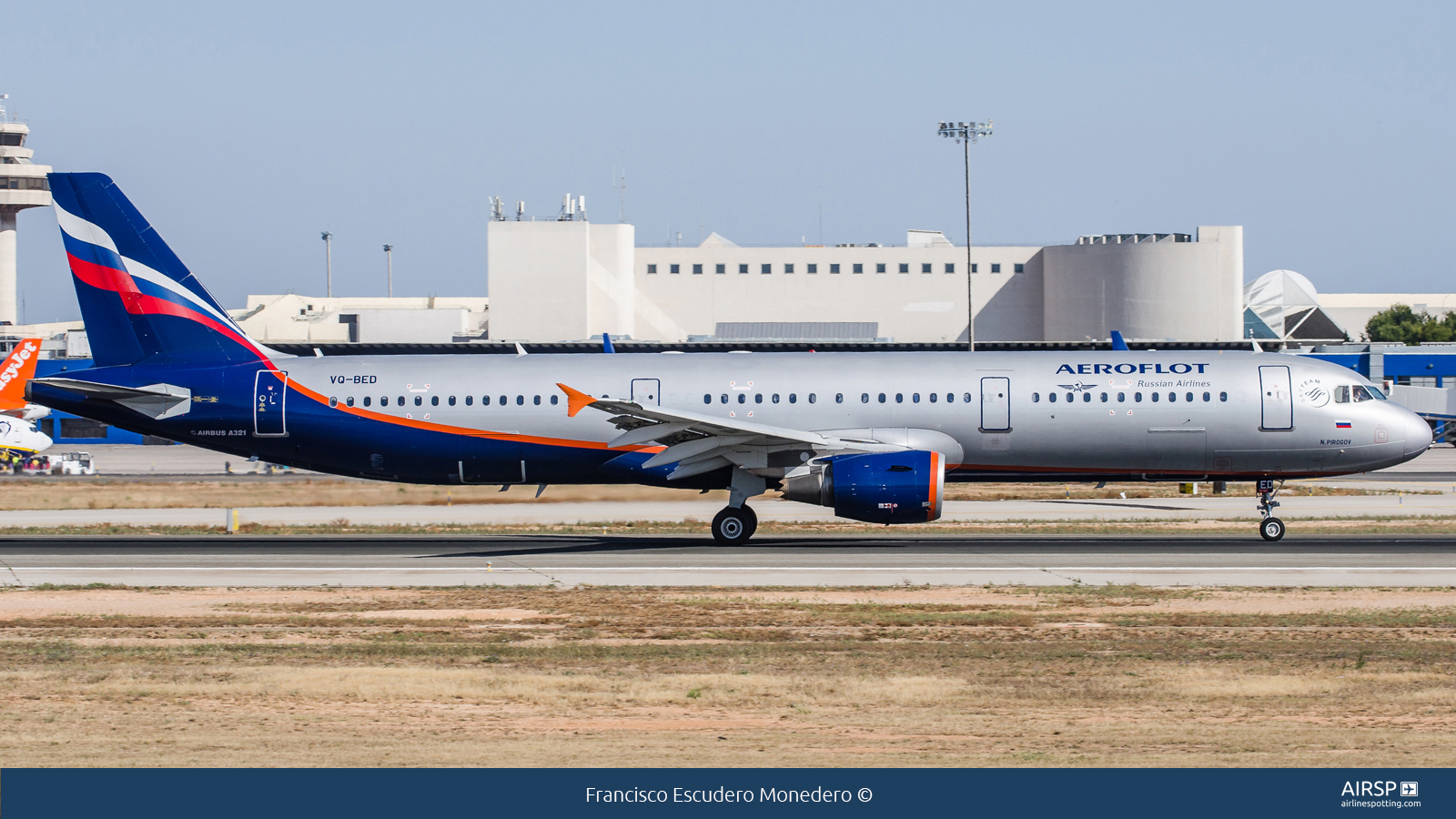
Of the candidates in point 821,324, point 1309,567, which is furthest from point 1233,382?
point 821,324

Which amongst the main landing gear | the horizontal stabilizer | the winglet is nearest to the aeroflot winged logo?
the main landing gear

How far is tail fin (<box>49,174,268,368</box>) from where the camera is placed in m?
30.6

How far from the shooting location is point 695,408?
3011 cm

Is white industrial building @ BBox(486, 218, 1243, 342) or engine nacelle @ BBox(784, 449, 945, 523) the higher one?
white industrial building @ BBox(486, 218, 1243, 342)

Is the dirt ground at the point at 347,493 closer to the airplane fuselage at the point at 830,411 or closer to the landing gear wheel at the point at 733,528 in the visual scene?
the airplane fuselage at the point at 830,411

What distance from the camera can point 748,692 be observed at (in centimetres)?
1384

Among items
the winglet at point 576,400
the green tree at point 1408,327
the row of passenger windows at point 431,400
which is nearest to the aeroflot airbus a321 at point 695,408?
the row of passenger windows at point 431,400

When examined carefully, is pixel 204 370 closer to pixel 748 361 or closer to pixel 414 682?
pixel 748 361

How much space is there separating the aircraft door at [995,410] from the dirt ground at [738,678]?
778cm

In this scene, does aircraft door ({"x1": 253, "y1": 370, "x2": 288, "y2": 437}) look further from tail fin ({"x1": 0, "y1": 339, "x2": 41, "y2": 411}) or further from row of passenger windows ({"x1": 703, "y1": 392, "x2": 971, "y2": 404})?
tail fin ({"x1": 0, "y1": 339, "x2": 41, "y2": 411})

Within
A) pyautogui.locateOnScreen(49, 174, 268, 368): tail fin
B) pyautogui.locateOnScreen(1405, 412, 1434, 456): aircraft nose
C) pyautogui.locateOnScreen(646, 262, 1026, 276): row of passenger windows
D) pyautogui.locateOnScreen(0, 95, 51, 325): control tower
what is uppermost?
pyautogui.locateOnScreen(0, 95, 51, 325): control tower

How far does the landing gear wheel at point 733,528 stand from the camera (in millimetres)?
29375

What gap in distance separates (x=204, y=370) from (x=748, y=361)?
1194 centimetres

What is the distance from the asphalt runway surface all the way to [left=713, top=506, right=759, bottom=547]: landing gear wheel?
39cm
